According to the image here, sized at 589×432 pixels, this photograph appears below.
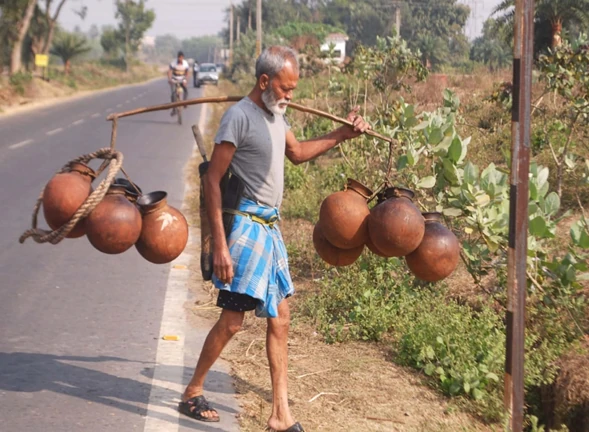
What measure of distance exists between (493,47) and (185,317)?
131 ft

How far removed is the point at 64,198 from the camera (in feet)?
12.8

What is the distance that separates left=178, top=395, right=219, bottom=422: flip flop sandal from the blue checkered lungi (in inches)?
22.1

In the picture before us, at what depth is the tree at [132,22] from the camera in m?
90.9

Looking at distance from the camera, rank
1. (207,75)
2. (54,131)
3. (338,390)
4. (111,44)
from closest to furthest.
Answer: (338,390), (54,131), (207,75), (111,44)

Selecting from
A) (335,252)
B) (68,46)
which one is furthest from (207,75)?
(335,252)

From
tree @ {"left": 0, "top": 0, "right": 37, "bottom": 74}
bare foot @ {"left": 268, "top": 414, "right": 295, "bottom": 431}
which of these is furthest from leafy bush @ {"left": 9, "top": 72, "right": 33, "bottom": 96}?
bare foot @ {"left": 268, "top": 414, "right": 295, "bottom": 431}

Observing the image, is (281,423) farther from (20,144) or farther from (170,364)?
(20,144)

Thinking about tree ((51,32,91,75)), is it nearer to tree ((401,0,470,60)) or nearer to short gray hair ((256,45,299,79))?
tree ((401,0,470,60))

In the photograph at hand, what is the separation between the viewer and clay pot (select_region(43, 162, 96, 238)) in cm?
390

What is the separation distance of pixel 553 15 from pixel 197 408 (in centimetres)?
2258

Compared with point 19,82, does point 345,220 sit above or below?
below

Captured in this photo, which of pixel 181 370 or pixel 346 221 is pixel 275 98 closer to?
pixel 346 221

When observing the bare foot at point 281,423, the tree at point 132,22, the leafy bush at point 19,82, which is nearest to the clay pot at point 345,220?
the bare foot at point 281,423

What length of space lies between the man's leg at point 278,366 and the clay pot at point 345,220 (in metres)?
0.48
